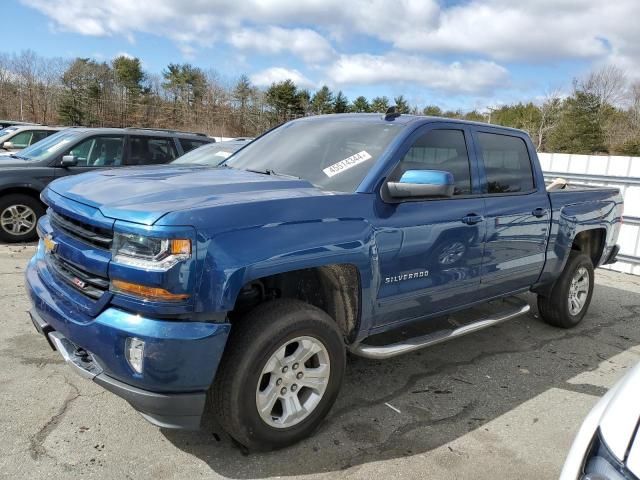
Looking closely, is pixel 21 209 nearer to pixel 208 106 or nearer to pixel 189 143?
pixel 189 143

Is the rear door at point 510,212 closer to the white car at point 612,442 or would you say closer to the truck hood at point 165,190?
the truck hood at point 165,190

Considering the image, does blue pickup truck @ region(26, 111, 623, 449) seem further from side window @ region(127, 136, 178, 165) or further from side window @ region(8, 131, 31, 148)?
side window @ region(8, 131, 31, 148)

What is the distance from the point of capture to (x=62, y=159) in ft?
25.8

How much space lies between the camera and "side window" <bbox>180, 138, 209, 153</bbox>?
30.1 feet

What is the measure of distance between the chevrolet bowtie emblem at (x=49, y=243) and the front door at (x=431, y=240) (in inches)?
73.0

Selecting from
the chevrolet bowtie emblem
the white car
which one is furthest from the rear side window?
the white car

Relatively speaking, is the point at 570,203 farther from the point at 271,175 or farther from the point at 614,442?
the point at 614,442

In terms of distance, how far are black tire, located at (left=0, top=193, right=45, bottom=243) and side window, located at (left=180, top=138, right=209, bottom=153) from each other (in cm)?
252

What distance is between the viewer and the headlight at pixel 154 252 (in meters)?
2.38

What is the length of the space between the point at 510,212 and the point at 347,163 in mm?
1552

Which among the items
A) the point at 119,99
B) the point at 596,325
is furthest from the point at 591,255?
the point at 119,99

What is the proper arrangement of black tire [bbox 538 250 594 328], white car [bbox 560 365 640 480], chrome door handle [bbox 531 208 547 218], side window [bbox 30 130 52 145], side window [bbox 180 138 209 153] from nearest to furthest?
white car [bbox 560 365 640 480] → chrome door handle [bbox 531 208 547 218] → black tire [bbox 538 250 594 328] → side window [bbox 180 138 209 153] → side window [bbox 30 130 52 145]

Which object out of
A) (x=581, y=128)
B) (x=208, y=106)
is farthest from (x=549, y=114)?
(x=208, y=106)

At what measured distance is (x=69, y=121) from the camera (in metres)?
39.1
